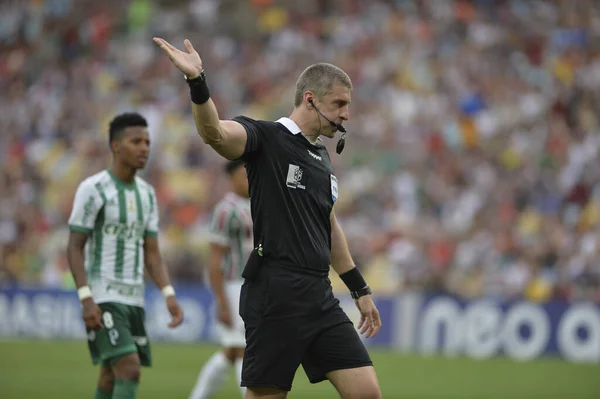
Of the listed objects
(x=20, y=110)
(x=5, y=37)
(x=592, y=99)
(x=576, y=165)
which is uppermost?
(x=5, y=37)

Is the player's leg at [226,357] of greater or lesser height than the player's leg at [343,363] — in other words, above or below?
above

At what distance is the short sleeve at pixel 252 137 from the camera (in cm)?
660

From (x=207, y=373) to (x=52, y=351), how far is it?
8.85m

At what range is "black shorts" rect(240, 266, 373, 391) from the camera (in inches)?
265

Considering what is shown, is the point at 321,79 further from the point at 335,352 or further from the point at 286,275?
the point at 335,352

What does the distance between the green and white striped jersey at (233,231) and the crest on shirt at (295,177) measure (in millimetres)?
4501

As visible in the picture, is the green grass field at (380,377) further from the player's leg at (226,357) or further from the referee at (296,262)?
the referee at (296,262)

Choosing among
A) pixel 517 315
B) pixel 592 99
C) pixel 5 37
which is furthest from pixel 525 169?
pixel 5 37

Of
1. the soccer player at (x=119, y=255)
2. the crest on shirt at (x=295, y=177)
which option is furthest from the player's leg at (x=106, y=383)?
the crest on shirt at (x=295, y=177)

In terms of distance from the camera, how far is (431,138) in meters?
24.2

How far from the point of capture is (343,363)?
686 centimetres

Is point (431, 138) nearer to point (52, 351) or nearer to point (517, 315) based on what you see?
point (517, 315)

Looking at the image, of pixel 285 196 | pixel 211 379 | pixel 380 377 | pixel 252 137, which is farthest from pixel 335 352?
pixel 380 377

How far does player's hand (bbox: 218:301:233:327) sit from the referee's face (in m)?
4.82
